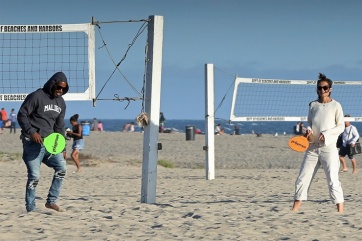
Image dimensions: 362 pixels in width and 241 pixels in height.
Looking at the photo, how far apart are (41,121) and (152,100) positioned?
Answer: 1991mm

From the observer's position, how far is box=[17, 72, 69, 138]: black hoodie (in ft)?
27.8

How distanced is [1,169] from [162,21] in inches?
354

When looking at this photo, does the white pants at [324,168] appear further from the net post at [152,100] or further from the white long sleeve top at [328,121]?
the net post at [152,100]

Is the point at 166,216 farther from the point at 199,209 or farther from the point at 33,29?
the point at 33,29

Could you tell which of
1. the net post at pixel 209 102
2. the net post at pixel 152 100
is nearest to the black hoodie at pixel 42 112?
the net post at pixel 152 100

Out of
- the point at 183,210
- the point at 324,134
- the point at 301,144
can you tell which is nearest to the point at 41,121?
the point at 183,210

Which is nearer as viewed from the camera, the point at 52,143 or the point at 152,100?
the point at 52,143

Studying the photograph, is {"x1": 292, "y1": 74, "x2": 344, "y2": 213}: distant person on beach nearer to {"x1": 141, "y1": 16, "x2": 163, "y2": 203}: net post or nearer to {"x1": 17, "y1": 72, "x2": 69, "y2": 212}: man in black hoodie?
{"x1": 141, "y1": 16, "x2": 163, "y2": 203}: net post

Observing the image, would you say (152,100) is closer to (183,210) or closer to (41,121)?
(183,210)

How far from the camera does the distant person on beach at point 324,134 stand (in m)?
8.80

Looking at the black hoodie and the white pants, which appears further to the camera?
the white pants

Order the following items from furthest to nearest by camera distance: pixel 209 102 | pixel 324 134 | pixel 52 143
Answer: pixel 209 102 → pixel 324 134 → pixel 52 143

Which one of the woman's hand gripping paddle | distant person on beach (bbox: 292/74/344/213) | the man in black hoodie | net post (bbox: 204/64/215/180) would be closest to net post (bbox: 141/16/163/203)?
the man in black hoodie

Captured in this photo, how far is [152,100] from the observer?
10.3 metres
